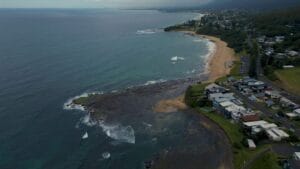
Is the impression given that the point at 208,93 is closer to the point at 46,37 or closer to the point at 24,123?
the point at 24,123

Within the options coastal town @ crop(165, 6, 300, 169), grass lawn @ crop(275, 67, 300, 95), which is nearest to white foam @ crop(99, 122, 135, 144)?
coastal town @ crop(165, 6, 300, 169)

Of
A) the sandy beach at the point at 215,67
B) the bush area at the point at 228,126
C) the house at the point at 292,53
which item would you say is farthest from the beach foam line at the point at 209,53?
the house at the point at 292,53

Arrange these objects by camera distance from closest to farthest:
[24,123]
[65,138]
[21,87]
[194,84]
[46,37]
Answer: [65,138]
[24,123]
[21,87]
[194,84]
[46,37]

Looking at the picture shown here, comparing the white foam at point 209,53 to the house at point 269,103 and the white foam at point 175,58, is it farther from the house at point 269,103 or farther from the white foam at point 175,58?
the house at point 269,103

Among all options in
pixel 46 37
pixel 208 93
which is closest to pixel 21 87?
pixel 208 93

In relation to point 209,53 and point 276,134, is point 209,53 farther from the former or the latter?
point 276,134

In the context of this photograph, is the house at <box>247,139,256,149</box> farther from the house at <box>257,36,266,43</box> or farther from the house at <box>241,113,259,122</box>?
the house at <box>257,36,266,43</box>

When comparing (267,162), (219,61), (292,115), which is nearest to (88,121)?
(267,162)
